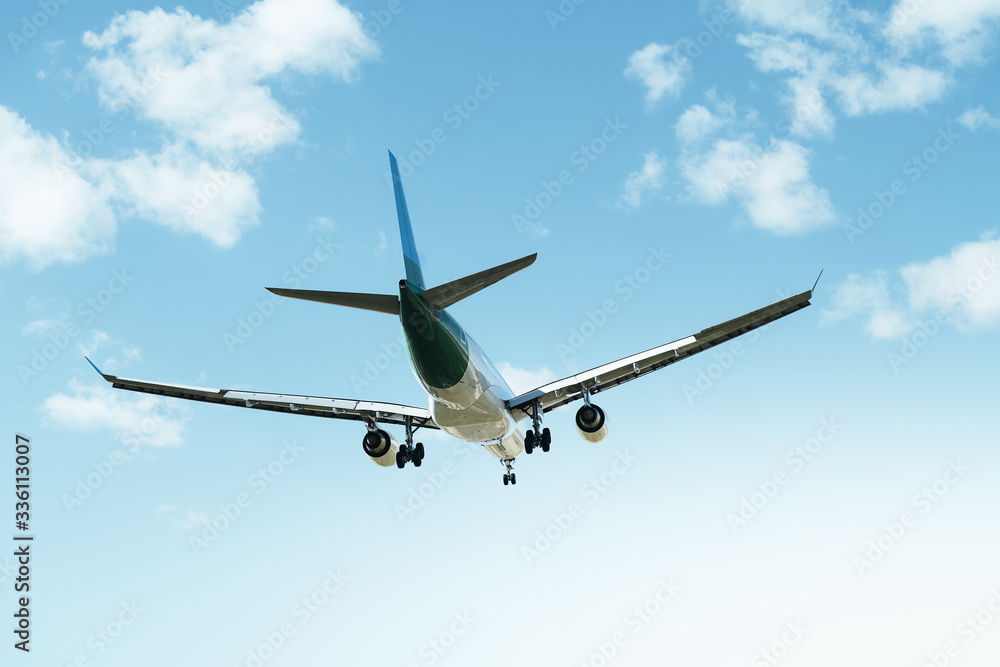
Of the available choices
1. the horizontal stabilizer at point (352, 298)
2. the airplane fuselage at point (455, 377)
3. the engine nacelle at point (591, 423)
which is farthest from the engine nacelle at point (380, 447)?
the horizontal stabilizer at point (352, 298)

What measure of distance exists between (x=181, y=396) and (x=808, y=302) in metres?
22.0

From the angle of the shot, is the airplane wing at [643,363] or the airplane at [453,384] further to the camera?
the airplane wing at [643,363]

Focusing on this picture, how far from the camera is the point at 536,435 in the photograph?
28.6 m

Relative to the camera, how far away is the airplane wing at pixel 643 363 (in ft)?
80.4

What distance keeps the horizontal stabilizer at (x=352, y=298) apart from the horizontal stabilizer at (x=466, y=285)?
96 centimetres

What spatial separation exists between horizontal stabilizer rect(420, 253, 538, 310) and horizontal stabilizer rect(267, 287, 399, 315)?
96 cm

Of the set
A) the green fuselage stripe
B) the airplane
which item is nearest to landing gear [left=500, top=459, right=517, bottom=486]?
the airplane

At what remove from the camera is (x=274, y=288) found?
1903 cm

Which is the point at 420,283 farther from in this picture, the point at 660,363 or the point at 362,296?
the point at 660,363

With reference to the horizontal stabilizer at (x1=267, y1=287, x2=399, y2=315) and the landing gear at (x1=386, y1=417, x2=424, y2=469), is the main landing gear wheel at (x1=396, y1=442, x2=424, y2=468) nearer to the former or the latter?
the landing gear at (x1=386, y1=417, x2=424, y2=469)

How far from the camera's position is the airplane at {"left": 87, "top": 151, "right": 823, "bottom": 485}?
72.3ft

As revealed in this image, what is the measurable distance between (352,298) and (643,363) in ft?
37.3

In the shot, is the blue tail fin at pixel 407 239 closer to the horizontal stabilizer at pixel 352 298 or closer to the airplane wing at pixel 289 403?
the horizontal stabilizer at pixel 352 298

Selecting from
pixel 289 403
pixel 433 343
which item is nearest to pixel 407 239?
pixel 433 343
